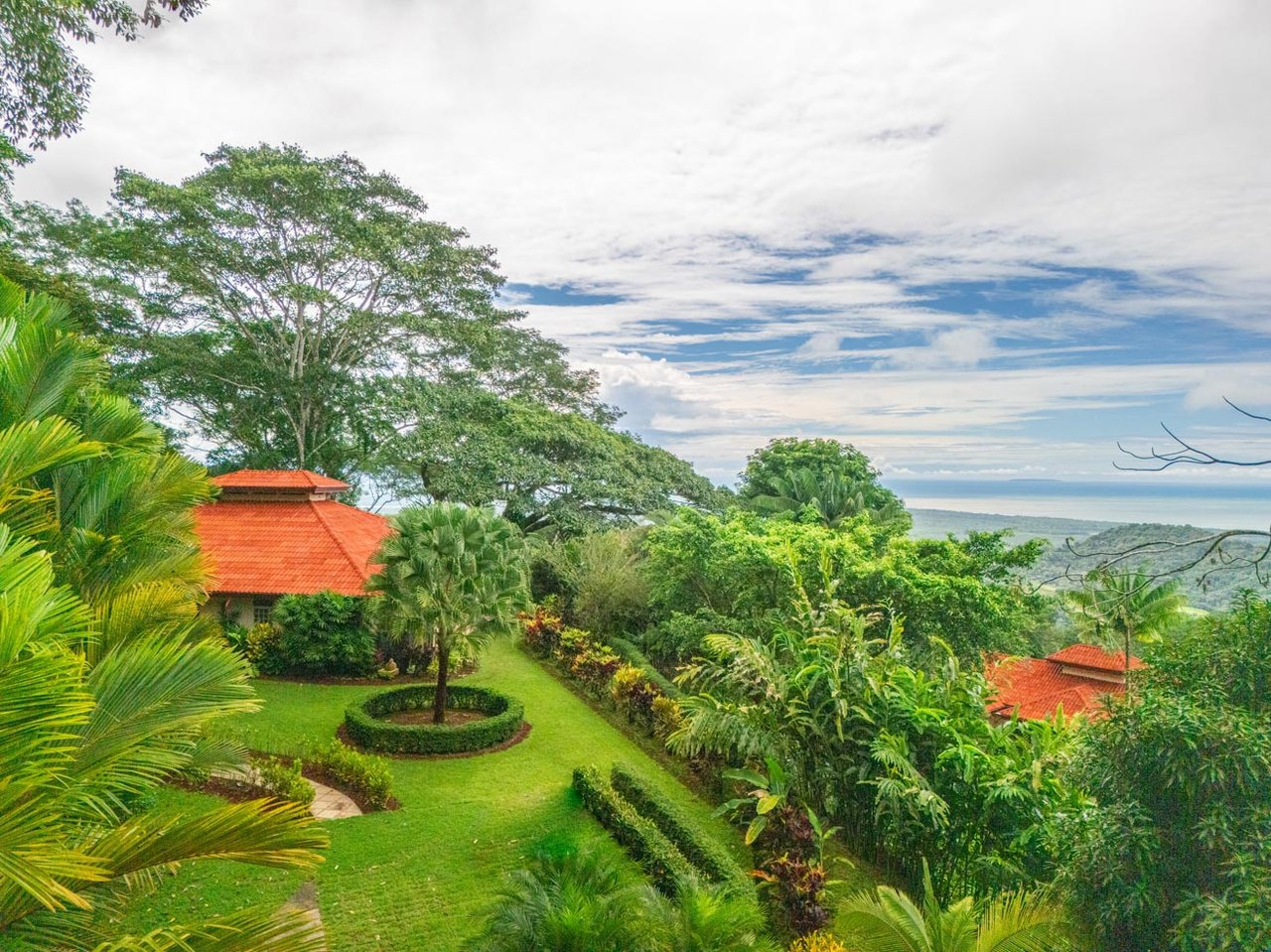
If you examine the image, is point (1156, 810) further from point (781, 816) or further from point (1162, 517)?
point (781, 816)

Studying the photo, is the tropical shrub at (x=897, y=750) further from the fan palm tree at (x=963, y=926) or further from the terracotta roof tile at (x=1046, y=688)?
the terracotta roof tile at (x=1046, y=688)

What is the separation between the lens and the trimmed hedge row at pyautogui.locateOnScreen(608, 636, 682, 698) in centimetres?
1548

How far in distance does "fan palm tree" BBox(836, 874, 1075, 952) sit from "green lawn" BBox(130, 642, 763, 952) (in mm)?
3640

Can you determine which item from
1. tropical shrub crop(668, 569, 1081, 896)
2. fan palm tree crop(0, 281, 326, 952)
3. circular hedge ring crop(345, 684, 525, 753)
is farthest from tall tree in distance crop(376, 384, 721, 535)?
fan palm tree crop(0, 281, 326, 952)

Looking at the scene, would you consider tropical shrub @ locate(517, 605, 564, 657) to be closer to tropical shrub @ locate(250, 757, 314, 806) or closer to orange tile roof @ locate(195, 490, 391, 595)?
orange tile roof @ locate(195, 490, 391, 595)

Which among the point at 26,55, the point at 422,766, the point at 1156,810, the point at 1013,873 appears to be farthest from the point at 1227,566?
the point at 26,55

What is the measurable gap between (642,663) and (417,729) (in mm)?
6826

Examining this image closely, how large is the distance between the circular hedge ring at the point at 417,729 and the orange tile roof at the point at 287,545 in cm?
418

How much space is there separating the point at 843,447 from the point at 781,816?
69.7 ft

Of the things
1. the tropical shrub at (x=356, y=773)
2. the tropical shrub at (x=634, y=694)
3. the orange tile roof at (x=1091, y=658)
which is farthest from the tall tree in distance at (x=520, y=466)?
the tropical shrub at (x=356, y=773)

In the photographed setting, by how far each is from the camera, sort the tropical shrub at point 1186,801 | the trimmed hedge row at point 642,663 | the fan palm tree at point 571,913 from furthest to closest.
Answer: the trimmed hedge row at point 642,663, the fan palm tree at point 571,913, the tropical shrub at point 1186,801

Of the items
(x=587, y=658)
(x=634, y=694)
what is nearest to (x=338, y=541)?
(x=587, y=658)

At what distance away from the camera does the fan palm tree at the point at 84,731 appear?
101 inches

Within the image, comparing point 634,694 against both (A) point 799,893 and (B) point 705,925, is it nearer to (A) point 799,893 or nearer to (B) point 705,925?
(A) point 799,893
